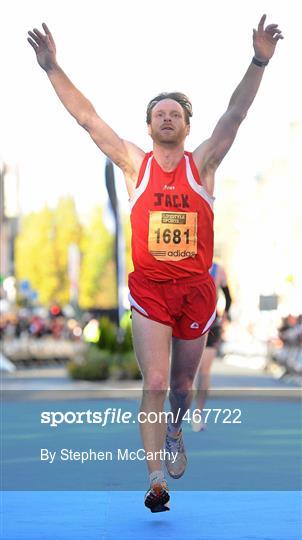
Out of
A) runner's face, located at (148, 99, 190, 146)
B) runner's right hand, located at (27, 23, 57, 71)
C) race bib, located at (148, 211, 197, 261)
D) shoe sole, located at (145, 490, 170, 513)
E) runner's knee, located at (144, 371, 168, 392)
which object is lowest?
shoe sole, located at (145, 490, 170, 513)

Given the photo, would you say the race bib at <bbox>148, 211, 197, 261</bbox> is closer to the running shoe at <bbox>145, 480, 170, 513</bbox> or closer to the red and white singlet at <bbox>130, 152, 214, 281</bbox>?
the red and white singlet at <bbox>130, 152, 214, 281</bbox>

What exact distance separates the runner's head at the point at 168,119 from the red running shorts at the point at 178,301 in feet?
2.10

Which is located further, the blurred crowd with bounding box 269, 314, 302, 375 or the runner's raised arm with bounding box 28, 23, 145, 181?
Result: the blurred crowd with bounding box 269, 314, 302, 375

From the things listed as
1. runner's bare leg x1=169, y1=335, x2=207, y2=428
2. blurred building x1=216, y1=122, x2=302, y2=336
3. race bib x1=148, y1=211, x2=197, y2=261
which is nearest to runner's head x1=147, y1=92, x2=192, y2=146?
race bib x1=148, y1=211, x2=197, y2=261

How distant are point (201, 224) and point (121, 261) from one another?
2788 cm

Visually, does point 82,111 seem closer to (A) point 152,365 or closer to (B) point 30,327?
(A) point 152,365

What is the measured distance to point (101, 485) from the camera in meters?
9.92

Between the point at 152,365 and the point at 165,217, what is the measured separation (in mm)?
712

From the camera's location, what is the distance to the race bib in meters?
7.62

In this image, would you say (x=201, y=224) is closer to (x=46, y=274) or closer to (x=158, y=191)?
(x=158, y=191)

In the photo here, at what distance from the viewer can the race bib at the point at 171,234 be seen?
25.0ft

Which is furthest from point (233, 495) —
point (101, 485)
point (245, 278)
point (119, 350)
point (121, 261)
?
point (245, 278)

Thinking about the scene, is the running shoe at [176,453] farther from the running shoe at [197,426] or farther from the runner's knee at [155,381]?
the running shoe at [197,426]

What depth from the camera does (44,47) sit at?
802 cm
